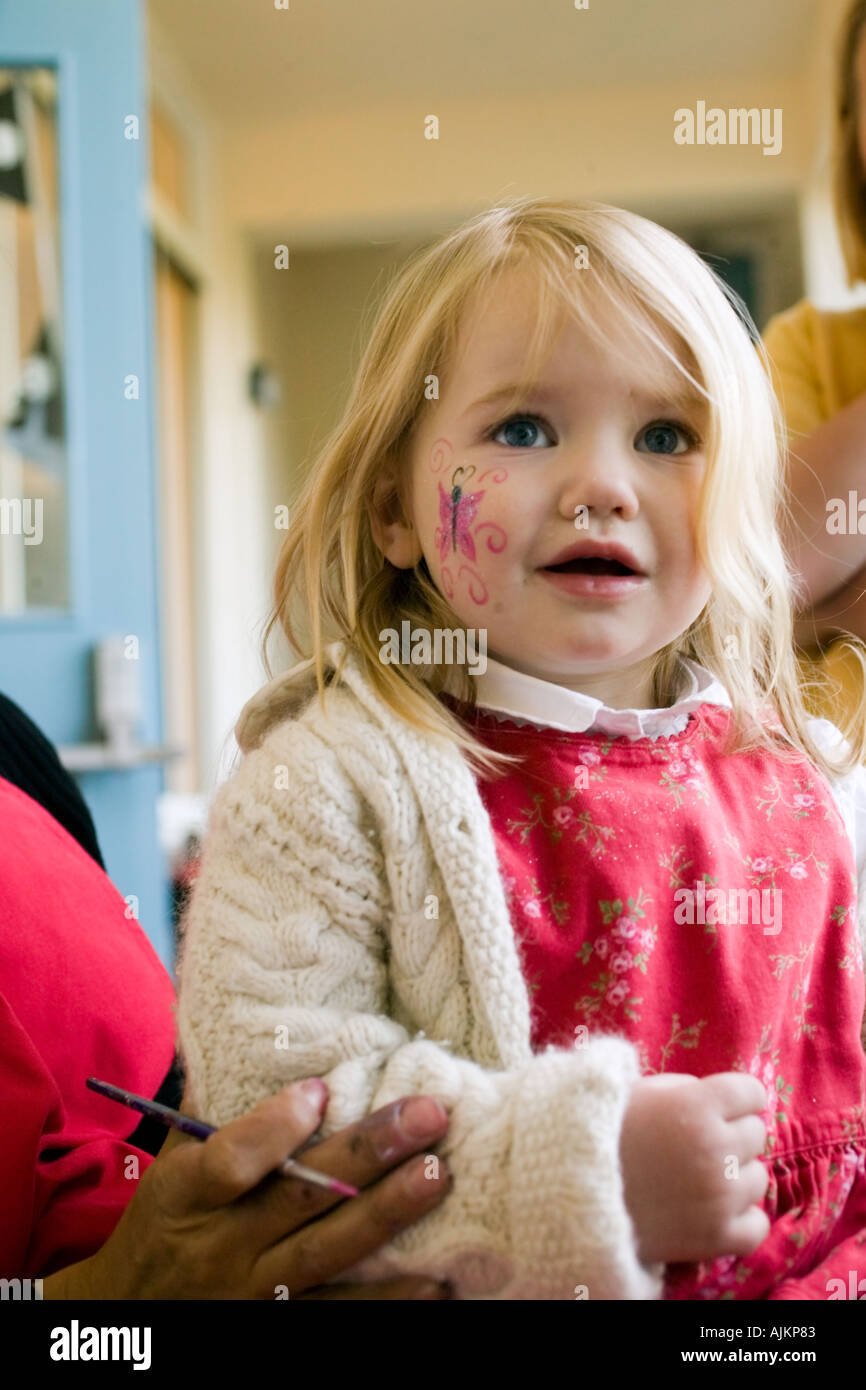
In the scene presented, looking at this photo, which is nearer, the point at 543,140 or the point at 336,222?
the point at 543,140

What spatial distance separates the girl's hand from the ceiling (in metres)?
0.82

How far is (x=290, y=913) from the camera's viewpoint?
1.89 feet

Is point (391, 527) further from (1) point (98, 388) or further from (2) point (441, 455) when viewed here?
(1) point (98, 388)

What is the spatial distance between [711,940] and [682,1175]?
13 centimetres

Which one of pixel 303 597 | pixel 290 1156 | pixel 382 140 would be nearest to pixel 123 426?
pixel 382 140

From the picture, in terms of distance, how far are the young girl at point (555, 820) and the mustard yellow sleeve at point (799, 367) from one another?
0.17m

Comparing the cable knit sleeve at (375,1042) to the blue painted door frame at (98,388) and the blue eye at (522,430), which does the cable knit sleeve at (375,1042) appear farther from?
the blue painted door frame at (98,388)

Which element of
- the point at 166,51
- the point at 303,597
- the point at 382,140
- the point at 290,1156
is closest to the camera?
the point at 290,1156

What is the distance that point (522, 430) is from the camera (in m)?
0.63

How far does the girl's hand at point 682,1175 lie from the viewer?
0.53 meters

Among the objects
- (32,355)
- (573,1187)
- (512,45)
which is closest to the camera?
(573,1187)

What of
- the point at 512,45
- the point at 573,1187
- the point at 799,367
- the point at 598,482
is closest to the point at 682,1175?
the point at 573,1187
